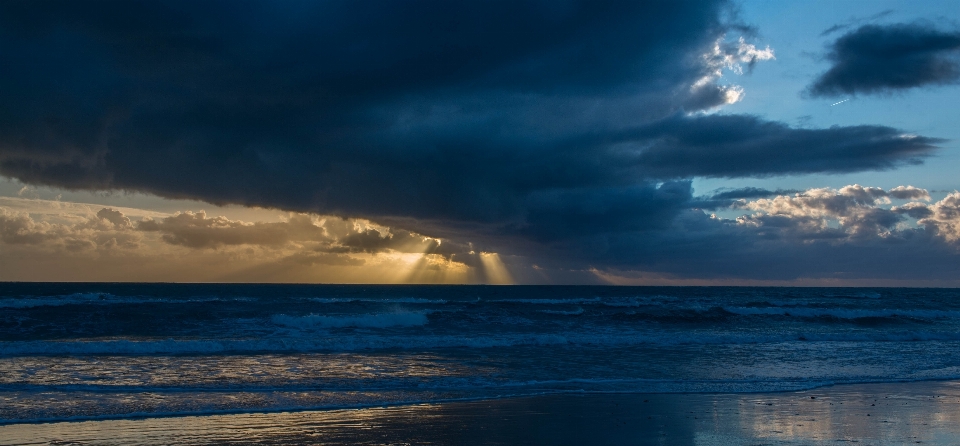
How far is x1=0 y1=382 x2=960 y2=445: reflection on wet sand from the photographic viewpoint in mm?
9664

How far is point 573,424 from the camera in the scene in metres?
10.9

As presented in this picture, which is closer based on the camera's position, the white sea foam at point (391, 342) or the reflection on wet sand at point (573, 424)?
the reflection on wet sand at point (573, 424)

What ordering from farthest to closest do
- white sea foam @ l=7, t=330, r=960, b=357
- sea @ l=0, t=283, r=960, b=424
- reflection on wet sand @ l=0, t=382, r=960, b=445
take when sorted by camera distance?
white sea foam @ l=7, t=330, r=960, b=357, sea @ l=0, t=283, r=960, b=424, reflection on wet sand @ l=0, t=382, r=960, b=445

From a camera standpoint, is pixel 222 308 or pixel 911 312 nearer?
pixel 222 308

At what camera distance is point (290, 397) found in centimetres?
1304

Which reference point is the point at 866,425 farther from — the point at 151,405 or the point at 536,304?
the point at 536,304

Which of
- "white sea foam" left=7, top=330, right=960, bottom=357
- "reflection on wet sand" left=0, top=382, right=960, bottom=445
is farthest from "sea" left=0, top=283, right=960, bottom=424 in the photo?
"reflection on wet sand" left=0, top=382, right=960, bottom=445

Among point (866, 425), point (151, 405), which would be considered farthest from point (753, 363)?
point (151, 405)

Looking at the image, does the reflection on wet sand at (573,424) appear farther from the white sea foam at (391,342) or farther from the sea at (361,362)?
the white sea foam at (391,342)

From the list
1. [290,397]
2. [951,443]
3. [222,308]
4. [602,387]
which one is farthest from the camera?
[222,308]

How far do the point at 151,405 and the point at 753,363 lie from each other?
16335 mm

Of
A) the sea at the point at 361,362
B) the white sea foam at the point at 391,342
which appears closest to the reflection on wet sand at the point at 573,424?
the sea at the point at 361,362

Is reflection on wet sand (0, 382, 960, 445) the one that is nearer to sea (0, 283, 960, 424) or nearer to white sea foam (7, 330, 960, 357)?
sea (0, 283, 960, 424)

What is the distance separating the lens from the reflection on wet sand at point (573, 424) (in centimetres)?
966
